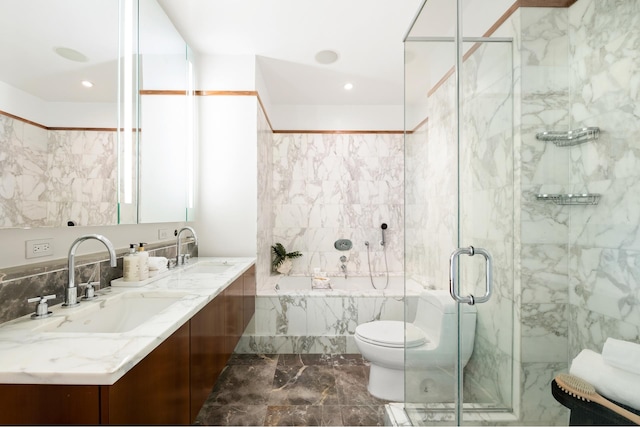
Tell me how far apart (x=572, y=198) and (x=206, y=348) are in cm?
165

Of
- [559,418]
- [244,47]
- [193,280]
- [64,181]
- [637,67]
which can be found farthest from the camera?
[244,47]

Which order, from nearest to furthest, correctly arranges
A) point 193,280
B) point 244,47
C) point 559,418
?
1. point 559,418
2. point 193,280
3. point 244,47

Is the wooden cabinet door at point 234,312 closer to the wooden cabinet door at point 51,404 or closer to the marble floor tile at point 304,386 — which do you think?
the marble floor tile at point 304,386

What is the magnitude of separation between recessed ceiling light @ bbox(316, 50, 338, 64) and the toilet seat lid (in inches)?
92.2

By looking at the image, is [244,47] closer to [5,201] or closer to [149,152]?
[149,152]

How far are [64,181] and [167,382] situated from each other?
972mm

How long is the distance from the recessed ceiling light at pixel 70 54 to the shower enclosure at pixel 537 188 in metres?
1.64

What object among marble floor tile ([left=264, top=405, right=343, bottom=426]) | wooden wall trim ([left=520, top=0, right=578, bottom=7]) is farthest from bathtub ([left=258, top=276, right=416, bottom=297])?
wooden wall trim ([left=520, top=0, right=578, bottom=7])

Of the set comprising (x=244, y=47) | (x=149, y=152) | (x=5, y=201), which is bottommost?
(x=5, y=201)

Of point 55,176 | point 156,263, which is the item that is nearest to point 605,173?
point 55,176

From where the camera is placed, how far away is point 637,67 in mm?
1049

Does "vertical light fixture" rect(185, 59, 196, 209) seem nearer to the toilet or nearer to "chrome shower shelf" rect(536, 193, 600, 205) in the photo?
the toilet

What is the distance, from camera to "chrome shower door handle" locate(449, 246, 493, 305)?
1.23m

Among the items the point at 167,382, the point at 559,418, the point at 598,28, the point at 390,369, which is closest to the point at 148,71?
the point at 167,382
